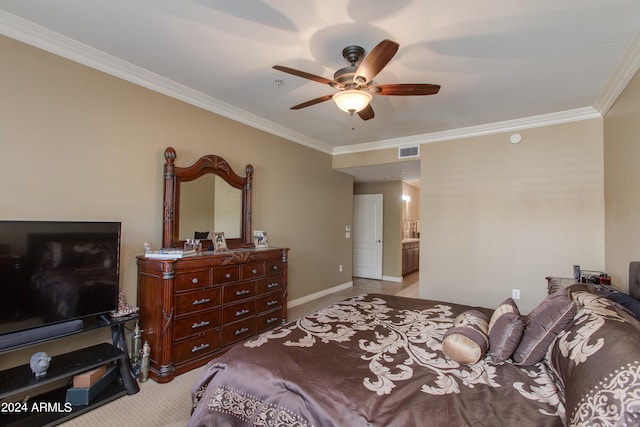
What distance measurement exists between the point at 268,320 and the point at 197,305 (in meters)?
0.99

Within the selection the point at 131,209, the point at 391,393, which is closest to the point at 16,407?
the point at 131,209

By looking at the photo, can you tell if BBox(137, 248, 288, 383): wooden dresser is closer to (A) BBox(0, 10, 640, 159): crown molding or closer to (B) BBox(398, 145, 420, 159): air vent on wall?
(A) BBox(0, 10, 640, 159): crown molding

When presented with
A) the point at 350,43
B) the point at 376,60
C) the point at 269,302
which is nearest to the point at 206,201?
the point at 269,302

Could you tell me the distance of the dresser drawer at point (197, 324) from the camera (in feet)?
8.43

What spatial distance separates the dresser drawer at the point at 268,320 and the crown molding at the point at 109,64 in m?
2.43

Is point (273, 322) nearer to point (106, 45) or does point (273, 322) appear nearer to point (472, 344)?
point (472, 344)

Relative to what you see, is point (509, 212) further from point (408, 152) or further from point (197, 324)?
point (197, 324)

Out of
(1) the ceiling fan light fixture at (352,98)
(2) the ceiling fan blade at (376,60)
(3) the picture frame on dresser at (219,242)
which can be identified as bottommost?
(3) the picture frame on dresser at (219,242)

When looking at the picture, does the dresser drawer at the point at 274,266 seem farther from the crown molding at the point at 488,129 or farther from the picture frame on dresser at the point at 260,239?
the crown molding at the point at 488,129

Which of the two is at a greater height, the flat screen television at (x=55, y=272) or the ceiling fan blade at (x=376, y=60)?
the ceiling fan blade at (x=376, y=60)

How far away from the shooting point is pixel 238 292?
10.1ft

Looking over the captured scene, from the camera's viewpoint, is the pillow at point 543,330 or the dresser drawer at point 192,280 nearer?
the pillow at point 543,330

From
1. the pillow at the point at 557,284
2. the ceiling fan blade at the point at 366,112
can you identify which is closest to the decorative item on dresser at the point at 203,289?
the ceiling fan blade at the point at 366,112

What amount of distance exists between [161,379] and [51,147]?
2052 millimetres
